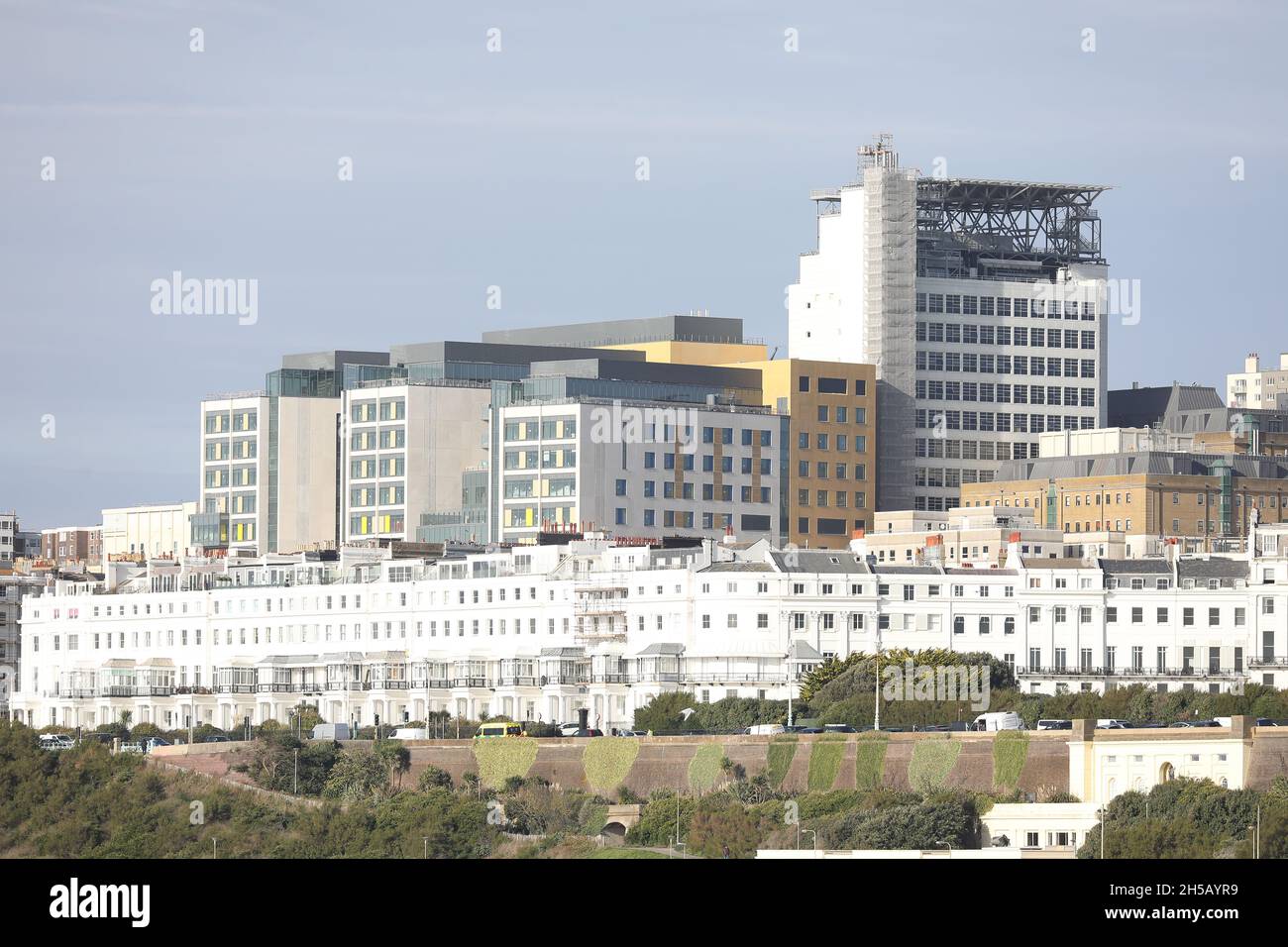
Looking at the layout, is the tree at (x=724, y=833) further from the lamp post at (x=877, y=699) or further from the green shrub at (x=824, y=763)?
the lamp post at (x=877, y=699)

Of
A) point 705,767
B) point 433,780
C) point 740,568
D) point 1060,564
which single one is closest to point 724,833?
point 705,767

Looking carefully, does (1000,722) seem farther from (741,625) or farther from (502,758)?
(741,625)

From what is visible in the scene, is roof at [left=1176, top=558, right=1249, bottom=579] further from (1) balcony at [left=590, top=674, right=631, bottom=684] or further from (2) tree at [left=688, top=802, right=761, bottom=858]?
(2) tree at [left=688, top=802, right=761, bottom=858]

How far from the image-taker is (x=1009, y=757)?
409 ft

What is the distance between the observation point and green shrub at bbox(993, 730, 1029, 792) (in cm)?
12381

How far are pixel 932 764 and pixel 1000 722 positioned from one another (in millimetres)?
6195

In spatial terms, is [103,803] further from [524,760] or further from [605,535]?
[605,535]

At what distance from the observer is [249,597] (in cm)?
19450

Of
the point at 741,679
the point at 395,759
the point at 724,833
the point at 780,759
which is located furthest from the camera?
the point at 741,679

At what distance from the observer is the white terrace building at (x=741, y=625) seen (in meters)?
164

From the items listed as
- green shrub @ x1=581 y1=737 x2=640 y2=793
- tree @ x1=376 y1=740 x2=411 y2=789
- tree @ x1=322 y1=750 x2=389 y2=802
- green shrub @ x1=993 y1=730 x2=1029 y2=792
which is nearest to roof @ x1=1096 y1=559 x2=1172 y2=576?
green shrub @ x1=581 y1=737 x2=640 y2=793

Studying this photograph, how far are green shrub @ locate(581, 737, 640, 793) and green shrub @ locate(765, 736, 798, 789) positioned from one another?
27.3 ft

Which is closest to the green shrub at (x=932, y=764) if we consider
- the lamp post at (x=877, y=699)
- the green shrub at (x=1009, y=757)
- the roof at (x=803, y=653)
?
the green shrub at (x=1009, y=757)
